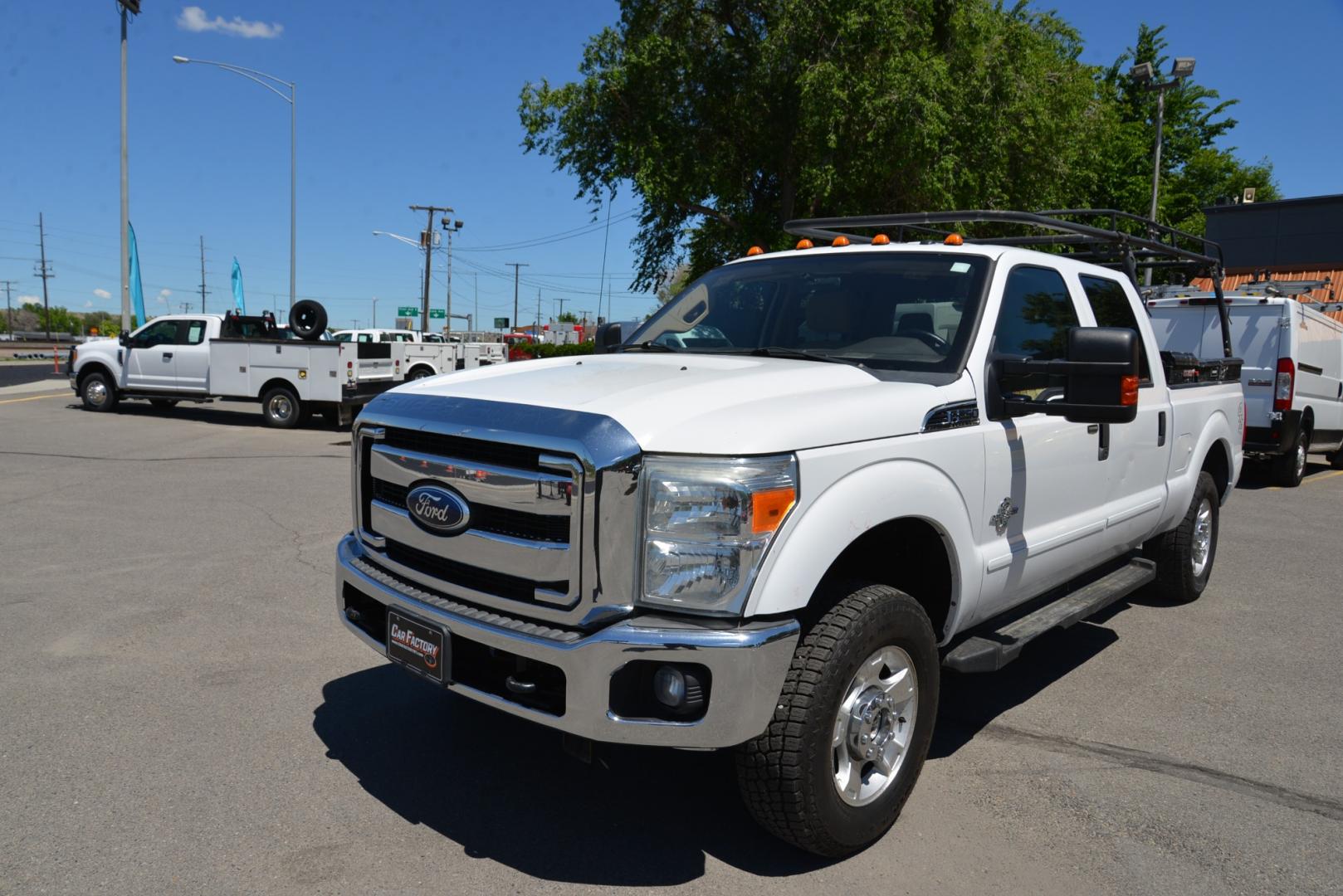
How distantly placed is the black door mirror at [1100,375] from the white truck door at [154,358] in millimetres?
18046

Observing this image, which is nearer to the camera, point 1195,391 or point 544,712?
point 544,712

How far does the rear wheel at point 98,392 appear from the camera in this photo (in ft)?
62.0

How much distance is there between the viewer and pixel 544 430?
2.94m

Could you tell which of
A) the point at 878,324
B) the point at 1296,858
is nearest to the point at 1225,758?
the point at 1296,858

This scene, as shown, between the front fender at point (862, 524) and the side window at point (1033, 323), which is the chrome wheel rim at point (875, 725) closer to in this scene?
the front fender at point (862, 524)

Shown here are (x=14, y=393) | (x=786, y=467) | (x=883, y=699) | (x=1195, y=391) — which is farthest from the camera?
(x=14, y=393)

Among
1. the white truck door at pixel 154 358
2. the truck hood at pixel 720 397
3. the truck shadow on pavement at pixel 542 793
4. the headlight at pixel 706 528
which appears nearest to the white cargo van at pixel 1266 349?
the truck hood at pixel 720 397

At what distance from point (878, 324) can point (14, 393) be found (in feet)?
79.8

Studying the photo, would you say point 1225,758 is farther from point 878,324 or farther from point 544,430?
point 544,430

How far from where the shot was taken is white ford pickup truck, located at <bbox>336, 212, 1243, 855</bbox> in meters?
2.81

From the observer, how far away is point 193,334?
723 inches

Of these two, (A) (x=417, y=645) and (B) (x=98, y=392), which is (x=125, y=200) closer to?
(B) (x=98, y=392)

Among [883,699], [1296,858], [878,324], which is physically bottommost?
[1296,858]

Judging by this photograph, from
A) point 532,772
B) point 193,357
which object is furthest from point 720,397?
point 193,357
